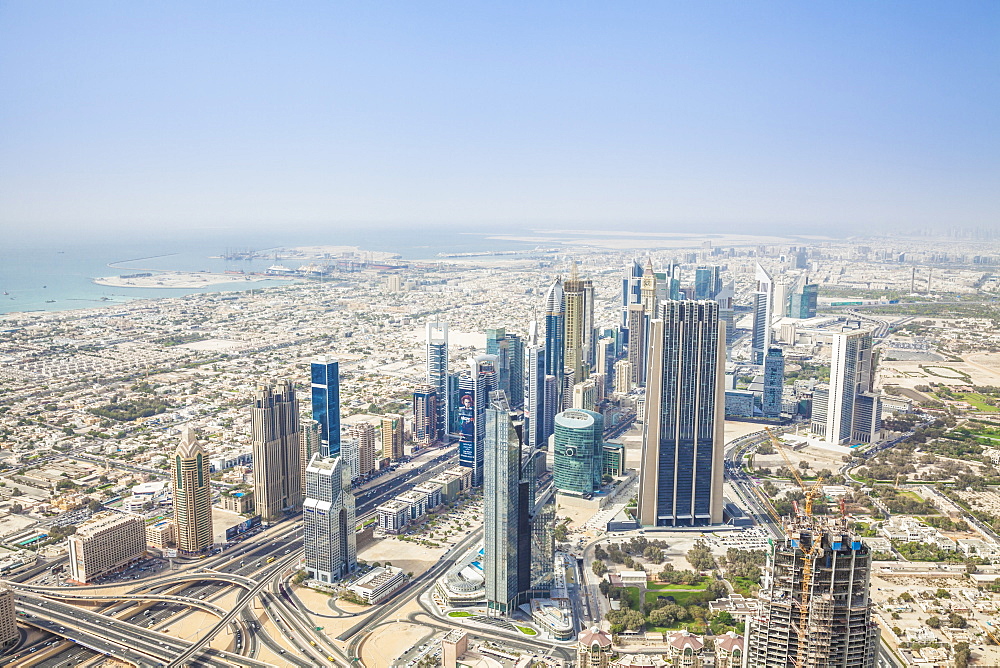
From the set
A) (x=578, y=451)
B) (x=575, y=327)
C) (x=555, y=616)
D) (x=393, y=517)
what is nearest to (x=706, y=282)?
(x=575, y=327)

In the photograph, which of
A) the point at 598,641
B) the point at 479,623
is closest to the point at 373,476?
the point at 479,623

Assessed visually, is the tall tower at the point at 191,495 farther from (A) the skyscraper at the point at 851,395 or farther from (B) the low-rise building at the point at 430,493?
(A) the skyscraper at the point at 851,395

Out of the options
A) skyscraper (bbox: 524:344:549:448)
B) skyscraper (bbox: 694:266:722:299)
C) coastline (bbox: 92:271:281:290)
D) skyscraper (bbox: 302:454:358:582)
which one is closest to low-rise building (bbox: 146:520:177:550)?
skyscraper (bbox: 302:454:358:582)

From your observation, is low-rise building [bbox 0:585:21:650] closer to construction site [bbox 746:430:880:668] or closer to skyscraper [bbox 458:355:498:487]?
skyscraper [bbox 458:355:498:487]

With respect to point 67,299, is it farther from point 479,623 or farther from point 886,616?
point 886,616

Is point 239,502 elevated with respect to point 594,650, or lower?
lower

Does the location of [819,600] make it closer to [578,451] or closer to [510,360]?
[578,451]

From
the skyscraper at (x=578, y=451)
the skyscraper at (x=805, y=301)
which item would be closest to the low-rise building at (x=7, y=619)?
the skyscraper at (x=578, y=451)
